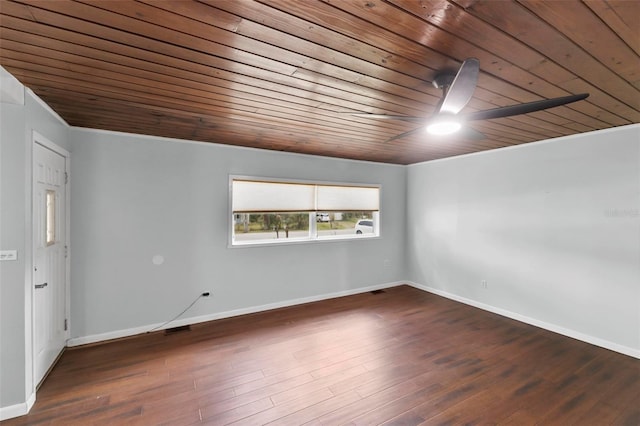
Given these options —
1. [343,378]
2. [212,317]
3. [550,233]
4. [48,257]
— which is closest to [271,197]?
[212,317]

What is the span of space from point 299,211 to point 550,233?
3417 millimetres

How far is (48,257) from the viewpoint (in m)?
2.60

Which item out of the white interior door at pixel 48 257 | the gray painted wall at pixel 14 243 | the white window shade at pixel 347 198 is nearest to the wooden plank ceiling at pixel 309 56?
the gray painted wall at pixel 14 243

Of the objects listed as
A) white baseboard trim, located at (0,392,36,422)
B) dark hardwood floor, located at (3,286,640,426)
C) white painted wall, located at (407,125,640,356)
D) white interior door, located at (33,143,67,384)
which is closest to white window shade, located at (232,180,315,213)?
dark hardwood floor, located at (3,286,640,426)

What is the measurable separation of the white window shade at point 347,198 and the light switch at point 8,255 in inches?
135

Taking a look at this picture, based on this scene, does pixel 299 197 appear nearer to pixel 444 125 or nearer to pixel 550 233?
pixel 444 125

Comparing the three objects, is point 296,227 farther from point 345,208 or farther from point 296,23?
point 296,23

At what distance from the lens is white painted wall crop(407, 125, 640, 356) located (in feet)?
9.91

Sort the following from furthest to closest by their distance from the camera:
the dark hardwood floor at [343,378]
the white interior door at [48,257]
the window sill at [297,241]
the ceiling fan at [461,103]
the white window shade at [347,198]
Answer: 1. the white window shade at [347,198]
2. the window sill at [297,241]
3. the white interior door at [48,257]
4. the dark hardwood floor at [343,378]
5. the ceiling fan at [461,103]

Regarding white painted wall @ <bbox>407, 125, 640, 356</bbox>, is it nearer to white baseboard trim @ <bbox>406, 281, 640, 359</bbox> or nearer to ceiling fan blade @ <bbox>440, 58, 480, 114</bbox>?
white baseboard trim @ <bbox>406, 281, 640, 359</bbox>

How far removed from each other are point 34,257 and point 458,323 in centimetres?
456

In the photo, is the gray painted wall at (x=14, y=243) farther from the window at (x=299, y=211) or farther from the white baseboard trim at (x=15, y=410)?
the window at (x=299, y=211)

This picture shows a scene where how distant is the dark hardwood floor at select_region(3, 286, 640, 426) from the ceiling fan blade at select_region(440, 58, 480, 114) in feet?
7.29

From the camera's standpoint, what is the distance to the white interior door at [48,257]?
92.9 inches
